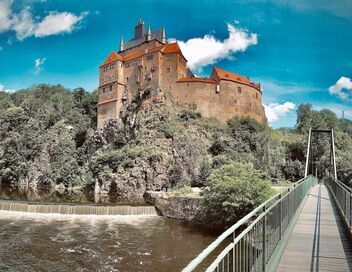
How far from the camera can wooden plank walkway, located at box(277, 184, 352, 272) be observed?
6461mm

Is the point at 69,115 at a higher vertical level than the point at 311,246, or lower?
higher

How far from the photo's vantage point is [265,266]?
18.9 ft

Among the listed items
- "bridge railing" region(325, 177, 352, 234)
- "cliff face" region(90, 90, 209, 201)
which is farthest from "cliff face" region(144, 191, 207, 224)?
"bridge railing" region(325, 177, 352, 234)

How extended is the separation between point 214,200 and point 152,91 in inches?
1358

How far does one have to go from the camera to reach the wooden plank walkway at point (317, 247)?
6461 millimetres

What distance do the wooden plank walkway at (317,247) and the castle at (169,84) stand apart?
4422 cm

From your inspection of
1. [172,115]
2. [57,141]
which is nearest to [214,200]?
[172,115]

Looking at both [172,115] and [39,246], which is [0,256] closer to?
[39,246]

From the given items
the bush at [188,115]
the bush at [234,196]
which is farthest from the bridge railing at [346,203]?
the bush at [188,115]

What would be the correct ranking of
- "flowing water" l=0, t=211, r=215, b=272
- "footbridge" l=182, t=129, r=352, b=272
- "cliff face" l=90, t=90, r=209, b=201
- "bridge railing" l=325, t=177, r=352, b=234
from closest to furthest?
1. "footbridge" l=182, t=129, r=352, b=272
2. "bridge railing" l=325, t=177, r=352, b=234
3. "flowing water" l=0, t=211, r=215, b=272
4. "cliff face" l=90, t=90, r=209, b=201

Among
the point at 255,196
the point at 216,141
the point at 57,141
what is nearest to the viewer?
the point at 255,196

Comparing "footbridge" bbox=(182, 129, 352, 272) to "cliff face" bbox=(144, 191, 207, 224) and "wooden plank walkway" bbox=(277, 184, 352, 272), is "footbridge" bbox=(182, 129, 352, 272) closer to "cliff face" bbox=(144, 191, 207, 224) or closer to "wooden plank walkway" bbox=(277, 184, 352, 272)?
"wooden plank walkway" bbox=(277, 184, 352, 272)

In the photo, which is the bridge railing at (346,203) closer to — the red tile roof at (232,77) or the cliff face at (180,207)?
the cliff face at (180,207)

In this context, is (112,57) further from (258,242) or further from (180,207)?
(258,242)
